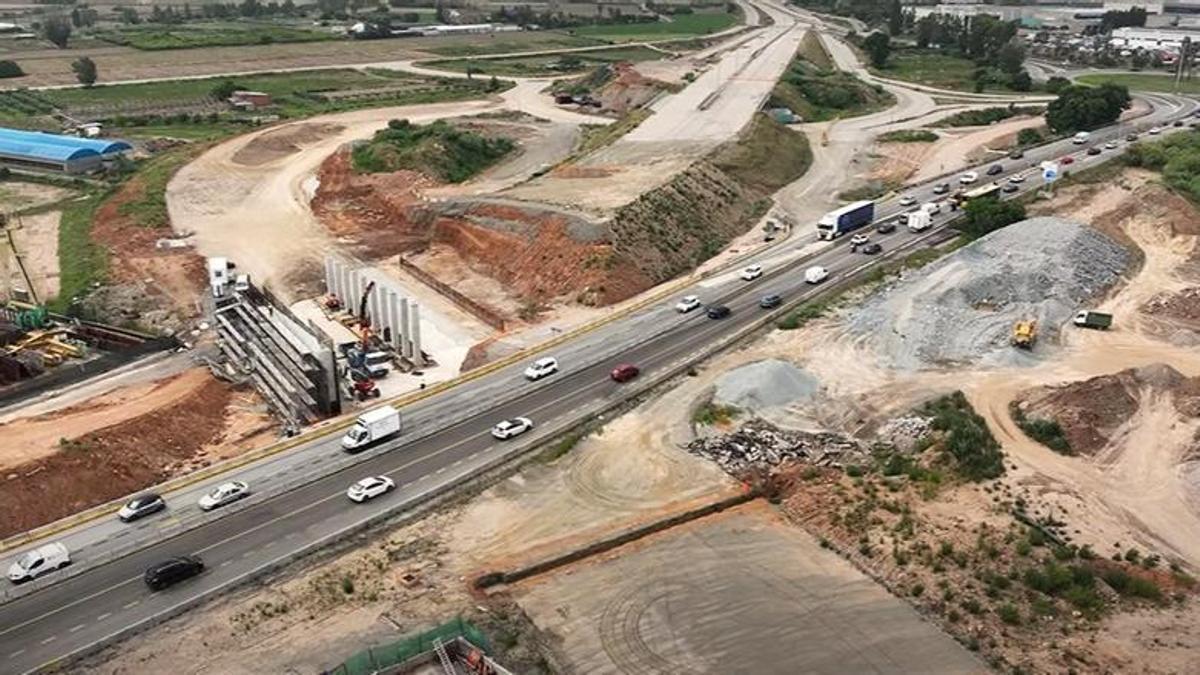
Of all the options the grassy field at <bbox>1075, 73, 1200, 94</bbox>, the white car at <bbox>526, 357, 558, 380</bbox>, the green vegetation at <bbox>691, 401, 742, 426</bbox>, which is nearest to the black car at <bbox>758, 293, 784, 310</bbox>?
the green vegetation at <bbox>691, 401, 742, 426</bbox>

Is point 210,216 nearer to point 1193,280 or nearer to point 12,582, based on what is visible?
point 12,582

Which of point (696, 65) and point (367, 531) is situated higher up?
point (696, 65)

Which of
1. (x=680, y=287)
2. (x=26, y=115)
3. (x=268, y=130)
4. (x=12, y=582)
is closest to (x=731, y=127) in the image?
(x=680, y=287)

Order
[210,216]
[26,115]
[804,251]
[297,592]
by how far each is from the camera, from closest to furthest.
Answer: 1. [297,592]
2. [804,251]
3. [210,216]
4. [26,115]

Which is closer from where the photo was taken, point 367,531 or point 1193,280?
point 367,531

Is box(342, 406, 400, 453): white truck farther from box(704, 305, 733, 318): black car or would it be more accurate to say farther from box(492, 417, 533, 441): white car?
box(704, 305, 733, 318): black car
